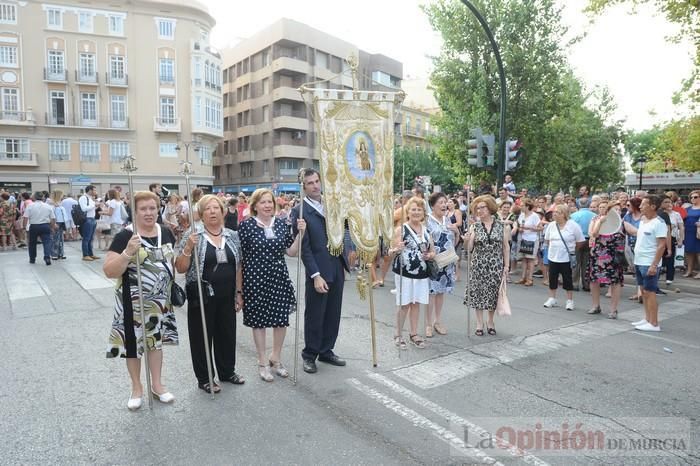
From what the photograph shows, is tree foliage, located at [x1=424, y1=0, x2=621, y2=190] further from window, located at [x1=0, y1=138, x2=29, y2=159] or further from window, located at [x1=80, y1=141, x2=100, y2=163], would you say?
window, located at [x1=0, y1=138, x2=29, y2=159]

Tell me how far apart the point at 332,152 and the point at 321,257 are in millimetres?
1129

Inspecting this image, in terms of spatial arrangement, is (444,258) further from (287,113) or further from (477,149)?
(287,113)

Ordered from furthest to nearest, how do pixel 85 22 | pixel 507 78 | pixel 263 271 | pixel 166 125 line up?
pixel 166 125 → pixel 85 22 → pixel 507 78 → pixel 263 271

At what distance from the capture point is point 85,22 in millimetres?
39906

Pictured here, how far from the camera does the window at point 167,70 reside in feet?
139

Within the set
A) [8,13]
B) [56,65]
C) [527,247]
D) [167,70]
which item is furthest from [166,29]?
[527,247]

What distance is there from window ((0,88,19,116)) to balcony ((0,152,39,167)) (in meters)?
2.84

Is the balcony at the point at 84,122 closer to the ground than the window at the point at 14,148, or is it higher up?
higher up

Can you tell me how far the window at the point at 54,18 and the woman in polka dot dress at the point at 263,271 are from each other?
43962 mm

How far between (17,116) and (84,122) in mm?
4627

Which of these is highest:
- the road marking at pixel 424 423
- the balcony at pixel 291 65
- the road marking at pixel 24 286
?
the balcony at pixel 291 65

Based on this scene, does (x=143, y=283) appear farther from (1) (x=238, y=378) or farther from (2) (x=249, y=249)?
(1) (x=238, y=378)

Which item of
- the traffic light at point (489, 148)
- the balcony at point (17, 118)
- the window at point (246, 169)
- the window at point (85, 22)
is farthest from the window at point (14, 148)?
the traffic light at point (489, 148)

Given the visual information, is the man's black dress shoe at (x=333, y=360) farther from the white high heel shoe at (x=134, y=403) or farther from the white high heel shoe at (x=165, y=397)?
the white high heel shoe at (x=134, y=403)
